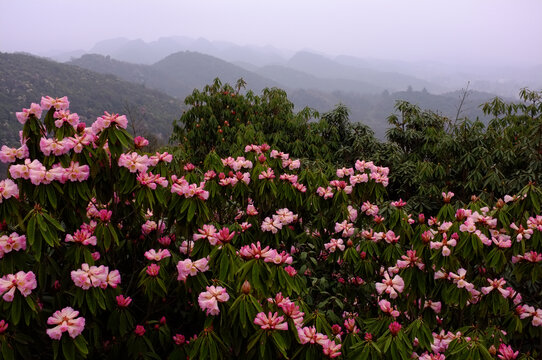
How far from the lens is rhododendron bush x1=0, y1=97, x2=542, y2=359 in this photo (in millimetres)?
1883

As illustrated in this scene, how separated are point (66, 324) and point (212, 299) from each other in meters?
0.71

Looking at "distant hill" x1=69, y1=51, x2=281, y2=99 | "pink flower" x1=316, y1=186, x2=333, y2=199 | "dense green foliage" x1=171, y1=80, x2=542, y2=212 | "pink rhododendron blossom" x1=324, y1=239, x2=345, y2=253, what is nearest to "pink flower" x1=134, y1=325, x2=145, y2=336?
"pink rhododendron blossom" x1=324, y1=239, x2=345, y2=253

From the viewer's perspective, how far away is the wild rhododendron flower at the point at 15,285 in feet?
5.72

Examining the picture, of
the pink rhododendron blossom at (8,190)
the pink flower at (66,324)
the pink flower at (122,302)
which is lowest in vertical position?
the pink flower at (122,302)

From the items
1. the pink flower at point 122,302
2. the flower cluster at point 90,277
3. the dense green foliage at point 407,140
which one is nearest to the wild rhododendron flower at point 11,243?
the flower cluster at point 90,277

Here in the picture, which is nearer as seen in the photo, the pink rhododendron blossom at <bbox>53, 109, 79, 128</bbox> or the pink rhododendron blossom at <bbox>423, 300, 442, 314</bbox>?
the pink rhododendron blossom at <bbox>53, 109, 79, 128</bbox>

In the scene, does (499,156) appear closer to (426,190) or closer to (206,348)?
(426,190)

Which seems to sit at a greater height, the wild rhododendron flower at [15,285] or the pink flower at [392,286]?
the wild rhododendron flower at [15,285]

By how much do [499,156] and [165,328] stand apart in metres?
6.71

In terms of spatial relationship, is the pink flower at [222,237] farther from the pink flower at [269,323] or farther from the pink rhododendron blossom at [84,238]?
the pink rhododendron blossom at [84,238]

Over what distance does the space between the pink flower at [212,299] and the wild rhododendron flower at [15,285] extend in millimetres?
849

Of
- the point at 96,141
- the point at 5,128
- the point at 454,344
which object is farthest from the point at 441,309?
the point at 5,128

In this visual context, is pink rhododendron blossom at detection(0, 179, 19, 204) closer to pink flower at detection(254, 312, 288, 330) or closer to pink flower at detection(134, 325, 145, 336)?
pink flower at detection(134, 325, 145, 336)

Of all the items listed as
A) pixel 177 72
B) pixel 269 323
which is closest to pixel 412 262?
pixel 269 323
